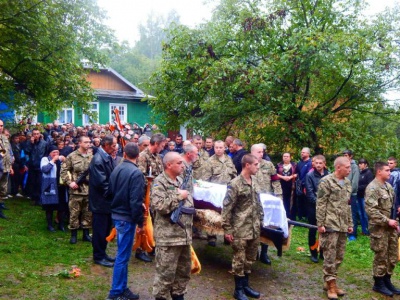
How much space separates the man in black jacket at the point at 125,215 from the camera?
17.1 ft

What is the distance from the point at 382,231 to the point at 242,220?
7.53 ft

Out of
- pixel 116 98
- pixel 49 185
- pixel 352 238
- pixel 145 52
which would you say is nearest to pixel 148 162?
pixel 49 185

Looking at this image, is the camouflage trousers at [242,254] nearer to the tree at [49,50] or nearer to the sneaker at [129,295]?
the sneaker at [129,295]

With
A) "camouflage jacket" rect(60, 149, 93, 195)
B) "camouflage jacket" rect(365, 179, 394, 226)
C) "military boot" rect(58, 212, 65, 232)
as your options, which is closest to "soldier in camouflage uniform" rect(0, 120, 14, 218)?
"military boot" rect(58, 212, 65, 232)

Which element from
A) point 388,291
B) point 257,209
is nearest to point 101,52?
point 257,209

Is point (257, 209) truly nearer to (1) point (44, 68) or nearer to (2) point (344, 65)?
(2) point (344, 65)

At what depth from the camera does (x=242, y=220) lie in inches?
222

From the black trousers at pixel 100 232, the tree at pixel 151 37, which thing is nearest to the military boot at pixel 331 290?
the black trousers at pixel 100 232

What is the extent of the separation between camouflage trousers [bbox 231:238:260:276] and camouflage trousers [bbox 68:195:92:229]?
313 centimetres

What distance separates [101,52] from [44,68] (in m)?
1.84

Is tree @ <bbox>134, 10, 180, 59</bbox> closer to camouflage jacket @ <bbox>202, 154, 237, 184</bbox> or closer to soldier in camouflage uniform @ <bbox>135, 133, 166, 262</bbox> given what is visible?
camouflage jacket @ <bbox>202, 154, 237, 184</bbox>

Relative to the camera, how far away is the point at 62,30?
11508mm

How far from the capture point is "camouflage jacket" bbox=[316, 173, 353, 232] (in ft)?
19.5

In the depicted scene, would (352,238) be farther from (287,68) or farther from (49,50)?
(49,50)
